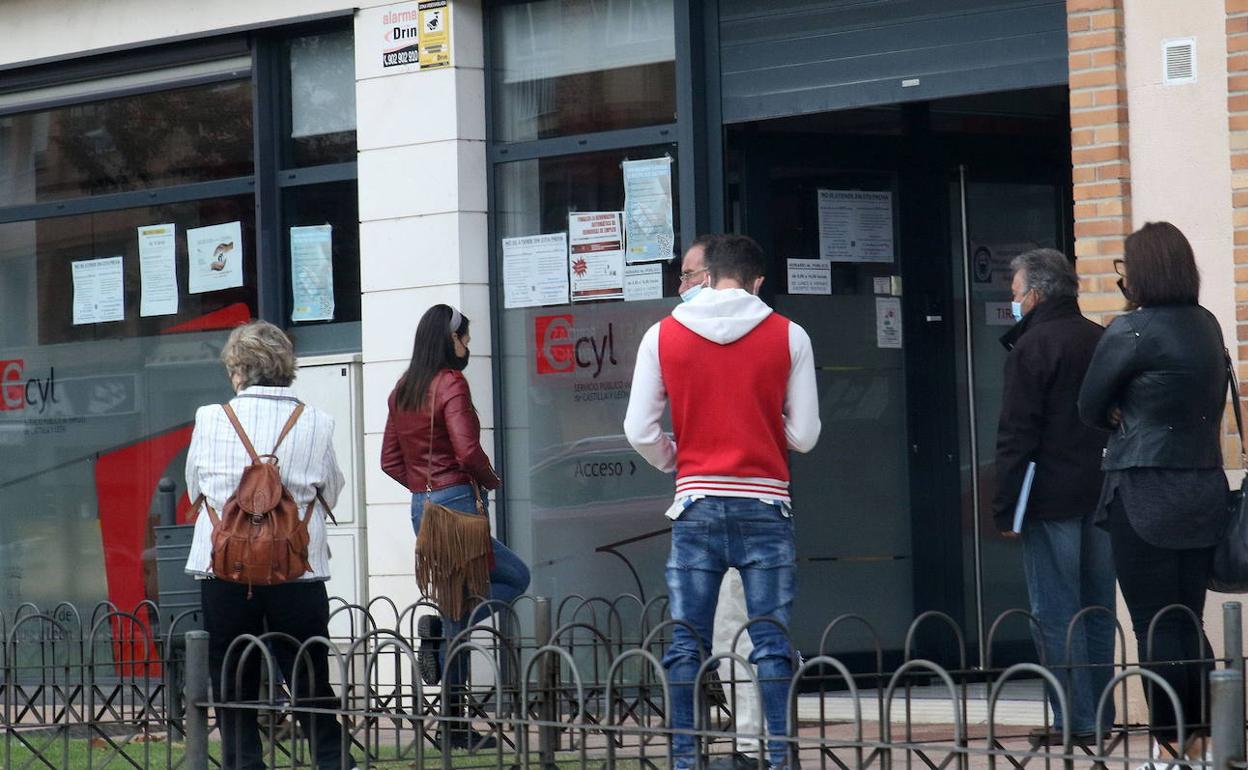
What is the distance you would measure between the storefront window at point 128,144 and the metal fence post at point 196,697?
6328 millimetres

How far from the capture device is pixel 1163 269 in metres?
6.39

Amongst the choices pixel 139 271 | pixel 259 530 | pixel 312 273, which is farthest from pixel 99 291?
pixel 259 530

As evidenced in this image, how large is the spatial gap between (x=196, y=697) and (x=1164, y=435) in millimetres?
3208

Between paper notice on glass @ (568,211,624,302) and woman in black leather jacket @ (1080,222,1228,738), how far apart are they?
3484mm

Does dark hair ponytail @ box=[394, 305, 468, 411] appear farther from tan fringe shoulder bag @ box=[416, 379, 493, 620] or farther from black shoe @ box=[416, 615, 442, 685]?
black shoe @ box=[416, 615, 442, 685]

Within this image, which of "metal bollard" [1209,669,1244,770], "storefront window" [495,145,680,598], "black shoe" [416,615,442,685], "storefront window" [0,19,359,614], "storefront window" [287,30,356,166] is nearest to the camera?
"metal bollard" [1209,669,1244,770]

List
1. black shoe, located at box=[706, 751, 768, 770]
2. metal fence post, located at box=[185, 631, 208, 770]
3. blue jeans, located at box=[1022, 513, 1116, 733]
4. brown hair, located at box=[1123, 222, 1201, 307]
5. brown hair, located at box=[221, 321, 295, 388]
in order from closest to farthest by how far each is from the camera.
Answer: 1. metal fence post, located at box=[185, 631, 208, 770]
2. black shoe, located at box=[706, 751, 768, 770]
3. brown hair, located at box=[1123, 222, 1201, 307]
4. brown hair, located at box=[221, 321, 295, 388]
5. blue jeans, located at box=[1022, 513, 1116, 733]

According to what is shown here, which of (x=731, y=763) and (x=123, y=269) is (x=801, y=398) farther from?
(x=123, y=269)

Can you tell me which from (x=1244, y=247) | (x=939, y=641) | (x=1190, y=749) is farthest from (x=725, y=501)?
(x=939, y=641)

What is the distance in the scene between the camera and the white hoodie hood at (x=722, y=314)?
21.0 feet

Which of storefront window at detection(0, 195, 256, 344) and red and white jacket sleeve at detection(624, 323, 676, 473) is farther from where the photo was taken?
storefront window at detection(0, 195, 256, 344)

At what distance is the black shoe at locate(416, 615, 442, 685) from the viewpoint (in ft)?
26.7

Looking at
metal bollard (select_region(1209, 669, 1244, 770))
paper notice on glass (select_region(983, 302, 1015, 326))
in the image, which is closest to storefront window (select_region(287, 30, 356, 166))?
paper notice on glass (select_region(983, 302, 1015, 326))

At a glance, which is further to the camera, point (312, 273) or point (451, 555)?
point (312, 273)
